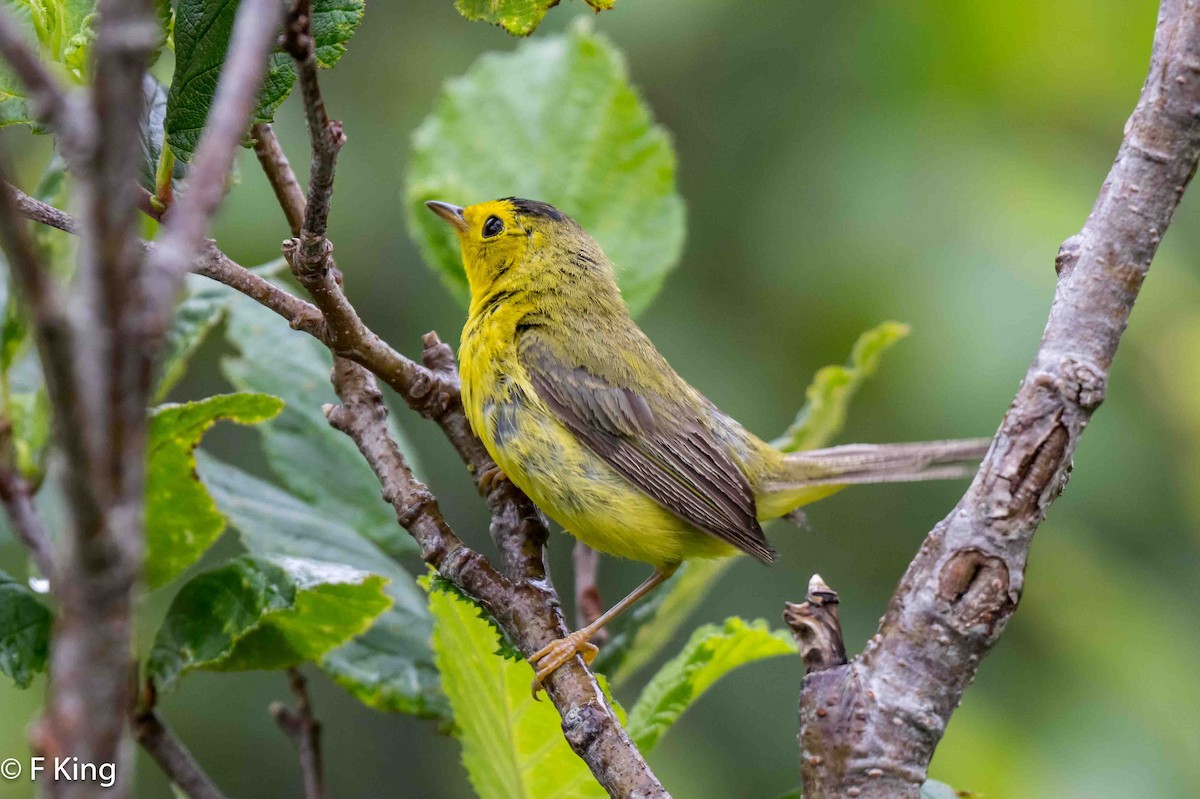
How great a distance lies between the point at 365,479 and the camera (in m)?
2.63

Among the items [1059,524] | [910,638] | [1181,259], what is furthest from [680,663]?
[1181,259]

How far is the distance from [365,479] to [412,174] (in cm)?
78

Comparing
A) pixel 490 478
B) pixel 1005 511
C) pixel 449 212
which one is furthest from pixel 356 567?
pixel 1005 511

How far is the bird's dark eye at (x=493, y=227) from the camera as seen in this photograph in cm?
342

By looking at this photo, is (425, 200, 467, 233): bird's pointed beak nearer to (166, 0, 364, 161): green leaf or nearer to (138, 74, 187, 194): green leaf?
(138, 74, 187, 194): green leaf

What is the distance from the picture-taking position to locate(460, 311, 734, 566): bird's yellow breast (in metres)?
2.80

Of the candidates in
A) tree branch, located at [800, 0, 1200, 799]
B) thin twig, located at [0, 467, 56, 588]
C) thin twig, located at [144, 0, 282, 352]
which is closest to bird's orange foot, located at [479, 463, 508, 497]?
thin twig, located at [0, 467, 56, 588]

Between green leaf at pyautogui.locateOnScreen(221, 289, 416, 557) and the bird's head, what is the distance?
0.85 metres

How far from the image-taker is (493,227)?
11.3 ft

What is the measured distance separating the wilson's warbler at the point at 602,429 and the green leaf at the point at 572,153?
0.21 meters

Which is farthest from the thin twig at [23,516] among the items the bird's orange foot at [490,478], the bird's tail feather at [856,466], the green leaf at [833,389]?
the bird's tail feather at [856,466]

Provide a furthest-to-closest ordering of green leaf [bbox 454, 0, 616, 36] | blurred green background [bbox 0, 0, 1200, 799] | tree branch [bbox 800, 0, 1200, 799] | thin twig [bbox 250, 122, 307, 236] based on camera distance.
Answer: blurred green background [bbox 0, 0, 1200, 799]
thin twig [bbox 250, 122, 307, 236]
green leaf [bbox 454, 0, 616, 36]
tree branch [bbox 800, 0, 1200, 799]

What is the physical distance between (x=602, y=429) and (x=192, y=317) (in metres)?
1.18

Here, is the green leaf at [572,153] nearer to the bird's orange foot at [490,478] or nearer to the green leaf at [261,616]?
the bird's orange foot at [490,478]
